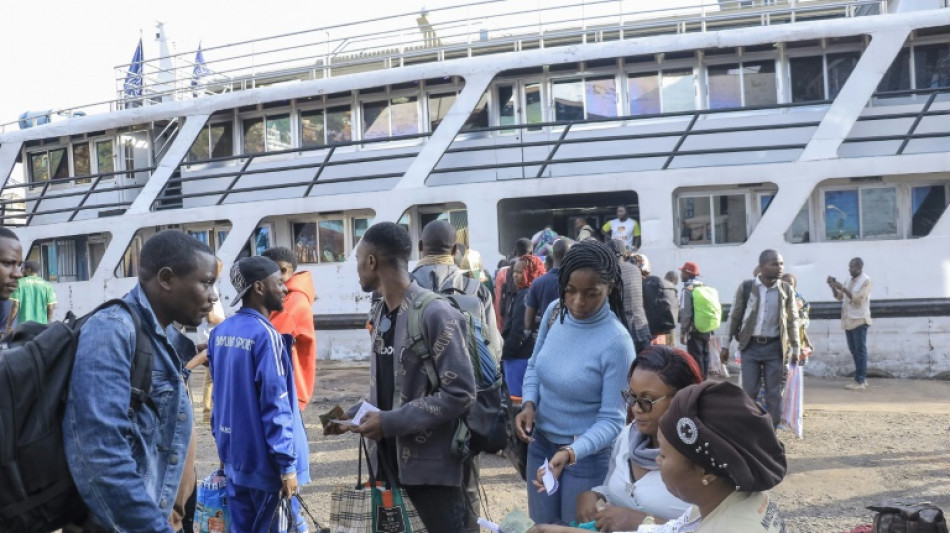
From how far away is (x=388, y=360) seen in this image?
320cm

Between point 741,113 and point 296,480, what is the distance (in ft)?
41.3

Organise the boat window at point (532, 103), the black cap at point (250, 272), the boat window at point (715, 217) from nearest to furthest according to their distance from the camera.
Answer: the black cap at point (250, 272) < the boat window at point (715, 217) < the boat window at point (532, 103)

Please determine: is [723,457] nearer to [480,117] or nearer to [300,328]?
[300,328]

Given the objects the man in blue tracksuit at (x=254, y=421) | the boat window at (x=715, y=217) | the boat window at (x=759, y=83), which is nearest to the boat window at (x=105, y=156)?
the boat window at (x=715, y=217)

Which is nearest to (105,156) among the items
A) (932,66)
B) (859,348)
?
(859,348)

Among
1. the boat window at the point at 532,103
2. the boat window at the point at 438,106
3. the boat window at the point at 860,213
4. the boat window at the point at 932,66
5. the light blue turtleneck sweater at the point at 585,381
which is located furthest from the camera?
the boat window at the point at 438,106

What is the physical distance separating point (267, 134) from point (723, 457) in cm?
1667

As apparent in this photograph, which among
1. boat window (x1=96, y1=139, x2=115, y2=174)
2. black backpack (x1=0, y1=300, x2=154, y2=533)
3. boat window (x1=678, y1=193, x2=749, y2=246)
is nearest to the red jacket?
black backpack (x1=0, y1=300, x2=154, y2=533)

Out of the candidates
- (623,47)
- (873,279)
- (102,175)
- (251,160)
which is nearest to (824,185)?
(873,279)

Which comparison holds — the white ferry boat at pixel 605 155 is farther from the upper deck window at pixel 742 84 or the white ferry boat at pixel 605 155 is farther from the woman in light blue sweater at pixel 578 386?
the woman in light blue sweater at pixel 578 386

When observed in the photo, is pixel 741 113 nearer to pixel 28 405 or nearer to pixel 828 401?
pixel 828 401

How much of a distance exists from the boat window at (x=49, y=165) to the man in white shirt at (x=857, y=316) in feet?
58.6

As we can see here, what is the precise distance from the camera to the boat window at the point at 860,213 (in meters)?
13.0

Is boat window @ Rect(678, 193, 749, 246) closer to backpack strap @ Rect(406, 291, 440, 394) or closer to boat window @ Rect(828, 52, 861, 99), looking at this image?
boat window @ Rect(828, 52, 861, 99)
